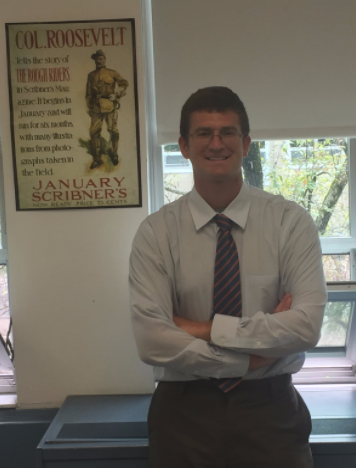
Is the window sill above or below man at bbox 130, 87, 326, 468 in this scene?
below

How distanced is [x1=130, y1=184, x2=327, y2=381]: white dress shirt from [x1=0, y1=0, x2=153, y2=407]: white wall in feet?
1.68

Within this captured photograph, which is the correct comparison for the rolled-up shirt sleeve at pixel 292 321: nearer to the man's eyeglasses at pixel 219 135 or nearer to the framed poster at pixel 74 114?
the man's eyeglasses at pixel 219 135

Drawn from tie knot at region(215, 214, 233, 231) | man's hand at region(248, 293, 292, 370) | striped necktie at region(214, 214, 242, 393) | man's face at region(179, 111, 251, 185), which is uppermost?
man's face at region(179, 111, 251, 185)

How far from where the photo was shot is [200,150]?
1.68 m

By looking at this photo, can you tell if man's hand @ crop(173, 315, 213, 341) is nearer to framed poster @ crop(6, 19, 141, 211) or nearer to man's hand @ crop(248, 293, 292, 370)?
man's hand @ crop(248, 293, 292, 370)

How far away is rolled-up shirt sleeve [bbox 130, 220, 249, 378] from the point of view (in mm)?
1513

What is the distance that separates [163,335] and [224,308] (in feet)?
0.82

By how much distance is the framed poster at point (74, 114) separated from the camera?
212 centimetres

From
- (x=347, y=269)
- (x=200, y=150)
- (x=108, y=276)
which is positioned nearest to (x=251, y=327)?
(x=200, y=150)

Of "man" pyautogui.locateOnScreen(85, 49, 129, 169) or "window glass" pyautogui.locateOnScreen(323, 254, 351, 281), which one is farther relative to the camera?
"window glass" pyautogui.locateOnScreen(323, 254, 351, 281)

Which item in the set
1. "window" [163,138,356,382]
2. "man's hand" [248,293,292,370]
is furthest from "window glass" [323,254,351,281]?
"man's hand" [248,293,292,370]

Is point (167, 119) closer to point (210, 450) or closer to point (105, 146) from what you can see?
point (105, 146)

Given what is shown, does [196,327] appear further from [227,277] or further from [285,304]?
[285,304]

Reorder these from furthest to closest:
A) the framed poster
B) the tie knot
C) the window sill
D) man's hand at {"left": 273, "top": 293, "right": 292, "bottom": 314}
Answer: the window sill < the framed poster < the tie knot < man's hand at {"left": 273, "top": 293, "right": 292, "bottom": 314}
